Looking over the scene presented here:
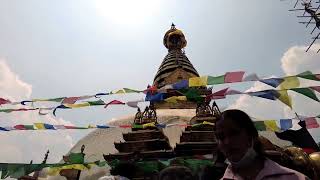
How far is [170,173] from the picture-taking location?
3303mm

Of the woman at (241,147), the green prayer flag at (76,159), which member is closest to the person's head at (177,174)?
the woman at (241,147)

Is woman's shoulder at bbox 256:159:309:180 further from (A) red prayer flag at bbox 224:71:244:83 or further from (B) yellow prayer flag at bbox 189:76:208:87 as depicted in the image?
(B) yellow prayer flag at bbox 189:76:208:87

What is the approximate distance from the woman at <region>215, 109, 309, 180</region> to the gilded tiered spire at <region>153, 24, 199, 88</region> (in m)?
25.6

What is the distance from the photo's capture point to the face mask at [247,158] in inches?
103

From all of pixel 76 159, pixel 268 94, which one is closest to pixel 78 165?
pixel 76 159

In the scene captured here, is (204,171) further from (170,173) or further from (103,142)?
(103,142)

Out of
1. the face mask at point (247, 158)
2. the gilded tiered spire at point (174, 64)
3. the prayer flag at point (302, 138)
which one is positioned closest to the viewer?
the face mask at point (247, 158)

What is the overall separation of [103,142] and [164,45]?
59.0 ft

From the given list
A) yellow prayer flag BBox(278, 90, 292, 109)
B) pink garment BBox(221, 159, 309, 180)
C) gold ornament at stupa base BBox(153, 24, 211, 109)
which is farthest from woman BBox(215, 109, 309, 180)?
gold ornament at stupa base BBox(153, 24, 211, 109)

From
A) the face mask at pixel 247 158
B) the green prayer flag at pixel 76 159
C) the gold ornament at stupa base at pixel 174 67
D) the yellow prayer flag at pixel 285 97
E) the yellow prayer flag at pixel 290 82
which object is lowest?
the face mask at pixel 247 158

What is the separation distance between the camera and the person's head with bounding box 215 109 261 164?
2.64m

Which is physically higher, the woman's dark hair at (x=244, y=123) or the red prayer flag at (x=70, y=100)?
the red prayer flag at (x=70, y=100)

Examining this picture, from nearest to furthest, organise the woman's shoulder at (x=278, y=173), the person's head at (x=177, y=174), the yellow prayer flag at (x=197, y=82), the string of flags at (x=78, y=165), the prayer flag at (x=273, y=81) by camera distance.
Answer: the woman's shoulder at (x=278, y=173) → the person's head at (x=177, y=174) → the prayer flag at (x=273, y=81) → the yellow prayer flag at (x=197, y=82) → the string of flags at (x=78, y=165)

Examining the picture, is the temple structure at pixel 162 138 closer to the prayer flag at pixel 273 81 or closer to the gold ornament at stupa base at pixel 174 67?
the prayer flag at pixel 273 81
